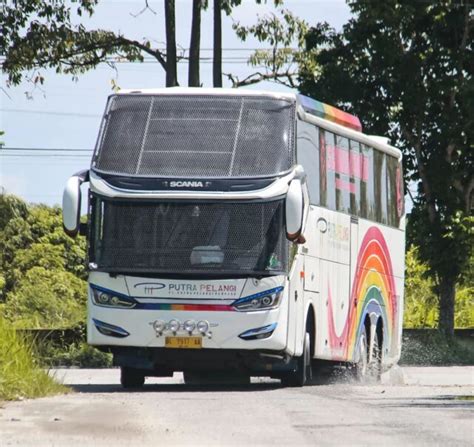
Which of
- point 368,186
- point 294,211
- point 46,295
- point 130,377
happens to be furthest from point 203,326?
point 46,295

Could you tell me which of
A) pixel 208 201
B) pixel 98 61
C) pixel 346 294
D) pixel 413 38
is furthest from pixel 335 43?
pixel 208 201

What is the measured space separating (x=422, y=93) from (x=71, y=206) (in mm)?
20361

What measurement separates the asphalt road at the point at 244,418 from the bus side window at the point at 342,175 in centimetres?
424

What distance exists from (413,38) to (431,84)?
1.40 m

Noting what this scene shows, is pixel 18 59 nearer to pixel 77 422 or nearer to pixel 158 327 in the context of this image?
pixel 158 327

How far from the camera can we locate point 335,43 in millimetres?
42562

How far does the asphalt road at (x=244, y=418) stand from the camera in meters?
13.0

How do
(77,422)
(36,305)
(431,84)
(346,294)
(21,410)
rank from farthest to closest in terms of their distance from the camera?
(36,305) < (431,84) < (346,294) < (21,410) < (77,422)

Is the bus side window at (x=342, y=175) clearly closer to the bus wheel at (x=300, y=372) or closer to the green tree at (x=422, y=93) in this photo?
the bus wheel at (x=300, y=372)

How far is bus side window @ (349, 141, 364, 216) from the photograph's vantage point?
2666 centimetres

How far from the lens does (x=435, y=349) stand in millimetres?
37281

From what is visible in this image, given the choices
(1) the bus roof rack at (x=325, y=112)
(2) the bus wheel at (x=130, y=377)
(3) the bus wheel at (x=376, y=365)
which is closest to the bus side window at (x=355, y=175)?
(1) the bus roof rack at (x=325, y=112)

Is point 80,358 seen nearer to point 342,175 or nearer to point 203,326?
point 342,175

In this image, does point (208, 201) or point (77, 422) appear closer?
point (77, 422)
